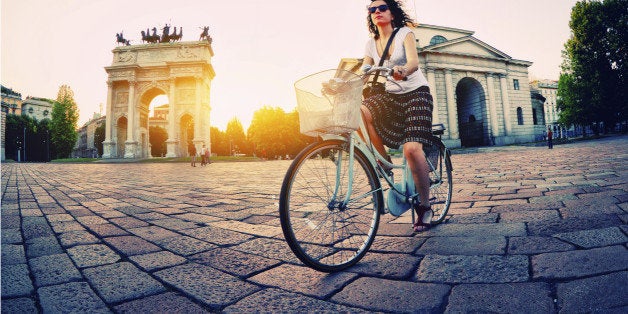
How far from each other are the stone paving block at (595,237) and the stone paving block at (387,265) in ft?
3.46

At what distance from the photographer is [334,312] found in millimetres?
1360

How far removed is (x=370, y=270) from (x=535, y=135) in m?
38.9

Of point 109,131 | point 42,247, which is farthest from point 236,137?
point 42,247

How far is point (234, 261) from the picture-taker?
2.09 metres

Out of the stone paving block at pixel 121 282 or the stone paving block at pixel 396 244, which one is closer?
the stone paving block at pixel 121 282

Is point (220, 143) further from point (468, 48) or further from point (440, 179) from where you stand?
point (440, 179)

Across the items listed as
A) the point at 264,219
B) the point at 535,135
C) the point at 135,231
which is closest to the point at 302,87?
the point at 264,219

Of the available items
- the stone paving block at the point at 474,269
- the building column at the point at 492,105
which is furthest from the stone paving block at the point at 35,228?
the building column at the point at 492,105

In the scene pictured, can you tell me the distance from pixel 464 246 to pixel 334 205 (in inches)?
39.1

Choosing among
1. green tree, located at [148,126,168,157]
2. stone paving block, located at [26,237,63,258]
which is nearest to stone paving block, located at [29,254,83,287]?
stone paving block, located at [26,237,63,258]

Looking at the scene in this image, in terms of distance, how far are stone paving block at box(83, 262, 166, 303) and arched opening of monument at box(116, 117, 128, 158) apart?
143 feet

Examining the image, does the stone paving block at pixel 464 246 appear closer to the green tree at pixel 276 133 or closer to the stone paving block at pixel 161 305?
the stone paving block at pixel 161 305

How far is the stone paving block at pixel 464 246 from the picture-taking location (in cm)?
205

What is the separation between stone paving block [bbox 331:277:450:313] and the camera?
1.37m
